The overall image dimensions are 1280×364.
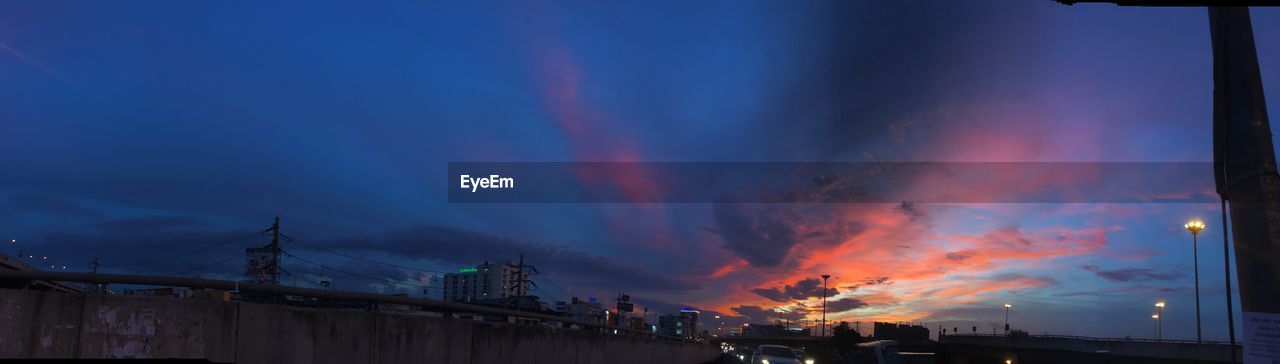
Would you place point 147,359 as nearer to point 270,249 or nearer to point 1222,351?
point 1222,351

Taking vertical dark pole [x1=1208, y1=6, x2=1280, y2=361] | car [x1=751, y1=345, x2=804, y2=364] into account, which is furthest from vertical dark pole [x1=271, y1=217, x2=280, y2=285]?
vertical dark pole [x1=1208, y1=6, x2=1280, y2=361]

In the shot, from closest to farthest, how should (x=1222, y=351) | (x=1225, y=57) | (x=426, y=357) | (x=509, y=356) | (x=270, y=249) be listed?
(x=1225, y=57)
(x=426, y=357)
(x=509, y=356)
(x=1222, y=351)
(x=270, y=249)

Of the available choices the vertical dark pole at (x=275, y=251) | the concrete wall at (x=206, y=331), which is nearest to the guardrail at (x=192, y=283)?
the concrete wall at (x=206, y=331)

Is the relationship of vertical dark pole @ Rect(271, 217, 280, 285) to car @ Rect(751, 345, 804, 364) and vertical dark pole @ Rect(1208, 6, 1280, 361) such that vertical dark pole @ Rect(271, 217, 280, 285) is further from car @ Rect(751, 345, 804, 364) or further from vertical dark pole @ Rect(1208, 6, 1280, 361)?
vertical dark pole @ Rect(1208, 6, 1280, 361)

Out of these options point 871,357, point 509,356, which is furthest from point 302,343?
point 871,357

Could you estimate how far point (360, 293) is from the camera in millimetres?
9547

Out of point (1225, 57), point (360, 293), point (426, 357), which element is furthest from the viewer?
point (426, 357)

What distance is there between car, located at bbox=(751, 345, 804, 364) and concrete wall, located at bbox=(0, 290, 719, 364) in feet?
75.3

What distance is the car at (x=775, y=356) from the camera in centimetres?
3133

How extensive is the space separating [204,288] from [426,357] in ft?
9.80

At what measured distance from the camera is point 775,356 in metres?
32.2

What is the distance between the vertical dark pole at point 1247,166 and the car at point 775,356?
23997 millimetres

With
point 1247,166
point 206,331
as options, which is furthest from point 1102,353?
point 206,331

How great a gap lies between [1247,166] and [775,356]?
25506 mm
